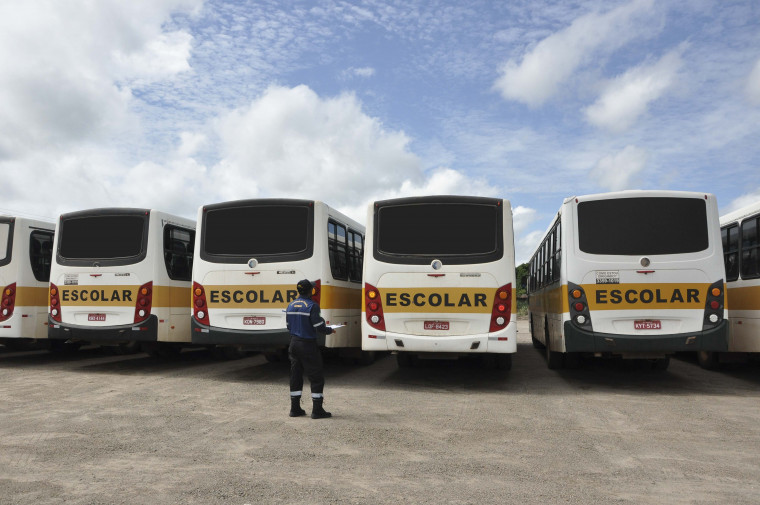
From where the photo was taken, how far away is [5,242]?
13469 mm

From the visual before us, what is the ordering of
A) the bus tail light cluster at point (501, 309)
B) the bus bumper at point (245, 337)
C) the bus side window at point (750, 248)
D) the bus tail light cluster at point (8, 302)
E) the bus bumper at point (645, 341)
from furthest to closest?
the bus tail light cluster at point (8, 302) < the bus bumper at point (245, 337) < the bus side window at point (750, 248) < the bus tail light cluster at point (501, 309) < the bus bumper at point (645, 341)

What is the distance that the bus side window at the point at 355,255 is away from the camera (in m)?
13.1

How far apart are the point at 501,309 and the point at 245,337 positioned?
4110mm

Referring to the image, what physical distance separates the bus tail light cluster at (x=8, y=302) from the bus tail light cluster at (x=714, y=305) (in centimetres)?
1206

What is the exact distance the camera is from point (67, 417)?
796 cm

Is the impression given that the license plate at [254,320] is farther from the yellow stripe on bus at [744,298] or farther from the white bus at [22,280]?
the yellow stripe on bus at [744,298]

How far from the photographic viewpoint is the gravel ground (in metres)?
5.08

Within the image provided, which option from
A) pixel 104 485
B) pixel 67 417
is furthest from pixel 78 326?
pixel 104 485

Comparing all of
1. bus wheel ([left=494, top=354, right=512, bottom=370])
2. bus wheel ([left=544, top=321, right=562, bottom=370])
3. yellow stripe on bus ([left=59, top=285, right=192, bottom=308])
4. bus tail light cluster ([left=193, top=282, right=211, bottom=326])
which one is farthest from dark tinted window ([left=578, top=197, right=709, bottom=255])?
yellow stripe on bus ([left=59, top=285, right=192, bottom=308])

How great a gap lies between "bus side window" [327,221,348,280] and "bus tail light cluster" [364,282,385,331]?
3.76 feet

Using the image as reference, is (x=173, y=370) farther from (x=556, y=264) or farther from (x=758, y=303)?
(x=758, y=303)

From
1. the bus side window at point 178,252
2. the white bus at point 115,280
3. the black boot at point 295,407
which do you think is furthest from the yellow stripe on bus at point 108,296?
the black boot at point 295,407

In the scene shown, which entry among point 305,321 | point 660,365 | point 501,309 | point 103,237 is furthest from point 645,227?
point 103,237

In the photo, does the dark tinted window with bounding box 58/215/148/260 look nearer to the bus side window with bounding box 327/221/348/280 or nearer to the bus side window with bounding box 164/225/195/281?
the bus side window with bounding box 164/225/195/281
